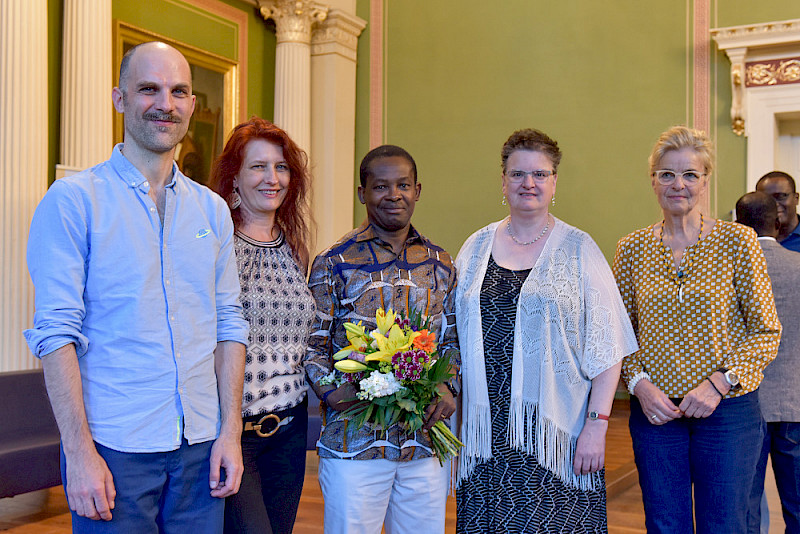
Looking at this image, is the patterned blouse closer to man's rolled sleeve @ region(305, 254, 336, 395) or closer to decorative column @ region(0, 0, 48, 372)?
man's rolled sleeve @ region(305, 254, 336, 395)

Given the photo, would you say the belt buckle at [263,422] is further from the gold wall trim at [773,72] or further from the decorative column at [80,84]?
the gold wall trim at [773,72]

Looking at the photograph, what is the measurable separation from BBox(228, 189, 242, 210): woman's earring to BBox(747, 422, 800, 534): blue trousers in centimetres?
244

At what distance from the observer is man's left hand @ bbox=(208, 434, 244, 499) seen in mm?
2094

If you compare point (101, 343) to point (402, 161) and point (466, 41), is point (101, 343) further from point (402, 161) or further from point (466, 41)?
point (466, 41)

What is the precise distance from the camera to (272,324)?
8.44 ft

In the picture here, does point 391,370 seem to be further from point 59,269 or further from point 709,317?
point 709,317

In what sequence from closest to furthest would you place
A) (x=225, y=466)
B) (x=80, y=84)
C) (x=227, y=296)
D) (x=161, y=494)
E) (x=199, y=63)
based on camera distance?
1. (x=161, y=494)
2. (x=225, y=466)
3. (x=227, y=296)
4. (x=80, y=84)
5. (x=199, y=63)

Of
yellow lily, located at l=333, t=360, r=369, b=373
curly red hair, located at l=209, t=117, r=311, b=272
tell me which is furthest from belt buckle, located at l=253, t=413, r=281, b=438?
curly red hair, located at l=209, t=117, r=311, b=272

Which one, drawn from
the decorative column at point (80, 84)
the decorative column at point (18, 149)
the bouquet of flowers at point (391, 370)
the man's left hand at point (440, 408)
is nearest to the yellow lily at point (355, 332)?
the bouquet of flowers at point (391, 370)

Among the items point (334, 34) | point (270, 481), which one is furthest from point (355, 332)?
point (334, 34)

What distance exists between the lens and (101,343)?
1930 millimetres

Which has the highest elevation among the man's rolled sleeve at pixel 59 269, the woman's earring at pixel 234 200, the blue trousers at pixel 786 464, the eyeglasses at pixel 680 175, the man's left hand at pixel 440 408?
the eyeglasses at pixel 680 175

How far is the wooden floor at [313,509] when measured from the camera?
15.4 ft

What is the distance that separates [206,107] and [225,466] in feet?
21.1
